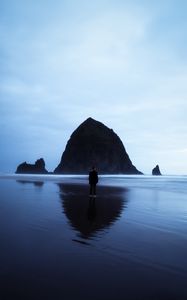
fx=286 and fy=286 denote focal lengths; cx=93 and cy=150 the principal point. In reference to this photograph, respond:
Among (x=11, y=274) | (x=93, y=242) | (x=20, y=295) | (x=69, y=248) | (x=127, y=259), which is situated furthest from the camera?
(x=93, y=242)

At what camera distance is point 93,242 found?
8.32 meters

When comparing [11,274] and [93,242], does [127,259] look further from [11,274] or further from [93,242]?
[11,274]

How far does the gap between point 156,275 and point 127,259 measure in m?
1.14

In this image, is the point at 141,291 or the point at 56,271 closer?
the point at 141,291

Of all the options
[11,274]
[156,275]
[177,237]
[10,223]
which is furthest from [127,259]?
[10,223]

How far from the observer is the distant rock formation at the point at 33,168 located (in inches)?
7116

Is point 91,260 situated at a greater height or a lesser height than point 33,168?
lesser

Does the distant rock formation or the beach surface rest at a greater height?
the distant rock formation

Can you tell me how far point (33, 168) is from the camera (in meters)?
183

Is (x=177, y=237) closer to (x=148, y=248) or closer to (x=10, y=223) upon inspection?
(x=148, y=248)

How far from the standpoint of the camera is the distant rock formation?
180750mm

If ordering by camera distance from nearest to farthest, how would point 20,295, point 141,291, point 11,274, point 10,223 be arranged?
point 20,295 → point 141,291 → point 11,274 → point 10,223

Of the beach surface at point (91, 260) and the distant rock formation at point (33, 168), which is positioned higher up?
the distant rock formation at point (33, 168)

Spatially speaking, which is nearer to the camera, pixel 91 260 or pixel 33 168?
pixel 91 260
